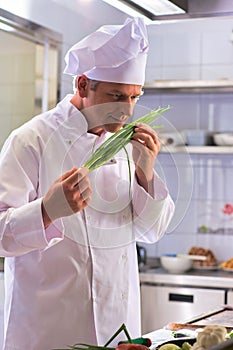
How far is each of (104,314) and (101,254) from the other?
0.19 m

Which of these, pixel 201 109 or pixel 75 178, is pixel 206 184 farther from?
pixel 75 178

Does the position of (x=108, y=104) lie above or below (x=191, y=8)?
below

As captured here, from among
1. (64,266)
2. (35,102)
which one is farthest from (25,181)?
(35,102)

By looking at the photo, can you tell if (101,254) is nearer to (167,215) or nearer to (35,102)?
Result: (167,215)

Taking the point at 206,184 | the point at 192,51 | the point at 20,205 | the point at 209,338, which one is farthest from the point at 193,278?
the point at 209,338

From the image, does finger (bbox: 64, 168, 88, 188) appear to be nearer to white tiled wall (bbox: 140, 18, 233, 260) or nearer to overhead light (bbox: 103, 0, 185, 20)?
overhead light (bbox: 103, 0, 185, 20)

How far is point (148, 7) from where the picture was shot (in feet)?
7.08

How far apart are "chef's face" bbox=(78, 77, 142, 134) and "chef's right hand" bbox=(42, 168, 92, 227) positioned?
16cm

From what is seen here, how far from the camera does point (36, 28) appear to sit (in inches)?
162

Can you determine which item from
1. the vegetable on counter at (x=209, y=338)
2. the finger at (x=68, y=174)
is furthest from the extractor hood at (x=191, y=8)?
the vegetable on counter at (x=209, y=338)

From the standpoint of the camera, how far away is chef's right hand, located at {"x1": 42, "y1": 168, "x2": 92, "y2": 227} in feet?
6.63

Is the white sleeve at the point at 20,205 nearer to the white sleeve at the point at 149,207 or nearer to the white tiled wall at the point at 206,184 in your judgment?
the white sleeve at the point at 149,207

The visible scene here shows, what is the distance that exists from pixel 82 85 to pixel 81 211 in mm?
377

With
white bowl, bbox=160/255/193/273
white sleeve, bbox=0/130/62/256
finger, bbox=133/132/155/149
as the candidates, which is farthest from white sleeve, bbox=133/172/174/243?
white bowl, bbox=160/255/193/273
